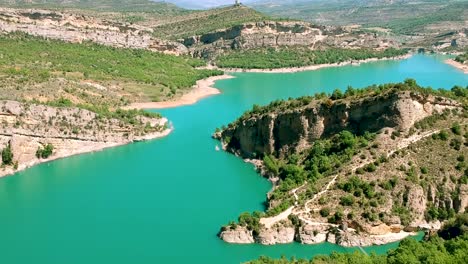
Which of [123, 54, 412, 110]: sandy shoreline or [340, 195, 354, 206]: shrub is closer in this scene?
[340, 195, 354, 206]: shrub

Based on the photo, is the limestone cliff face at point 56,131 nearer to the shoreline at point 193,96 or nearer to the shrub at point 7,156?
the shrub at point 7,156

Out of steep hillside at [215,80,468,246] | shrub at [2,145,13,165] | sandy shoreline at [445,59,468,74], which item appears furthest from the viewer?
sandy shoreline at [445,59,468,74]

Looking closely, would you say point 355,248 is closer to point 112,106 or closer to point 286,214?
point 286,214

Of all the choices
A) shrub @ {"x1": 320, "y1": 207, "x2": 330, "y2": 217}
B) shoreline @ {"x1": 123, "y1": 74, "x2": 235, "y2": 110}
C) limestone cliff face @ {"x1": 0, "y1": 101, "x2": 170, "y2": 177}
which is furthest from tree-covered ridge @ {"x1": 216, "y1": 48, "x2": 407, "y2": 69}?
shrub @ {"x1": 320, "y1": 207, "x2": 330, "y2": 217}

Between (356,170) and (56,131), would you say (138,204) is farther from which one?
(56,131)

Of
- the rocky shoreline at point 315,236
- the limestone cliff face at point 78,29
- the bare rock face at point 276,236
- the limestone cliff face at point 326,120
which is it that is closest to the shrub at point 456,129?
the limestone cliff face at point 326,120

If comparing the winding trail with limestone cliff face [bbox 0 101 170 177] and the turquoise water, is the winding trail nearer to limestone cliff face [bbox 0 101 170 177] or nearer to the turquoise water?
the turquoise water
